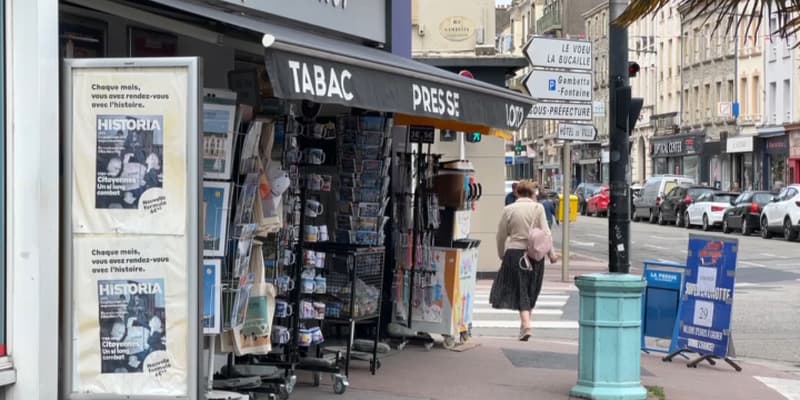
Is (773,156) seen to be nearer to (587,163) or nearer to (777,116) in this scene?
(777,116)

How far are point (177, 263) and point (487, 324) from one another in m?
9.91

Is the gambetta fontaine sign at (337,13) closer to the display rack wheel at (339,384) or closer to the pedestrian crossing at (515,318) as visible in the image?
the display rack wheel at (339,384)

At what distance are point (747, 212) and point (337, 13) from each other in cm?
2965

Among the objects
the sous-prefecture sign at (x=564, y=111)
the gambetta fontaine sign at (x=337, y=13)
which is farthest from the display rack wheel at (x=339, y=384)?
the sous-prefecture sign at (x=564, y=111)

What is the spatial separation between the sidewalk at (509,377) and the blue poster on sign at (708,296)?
10.5 inches

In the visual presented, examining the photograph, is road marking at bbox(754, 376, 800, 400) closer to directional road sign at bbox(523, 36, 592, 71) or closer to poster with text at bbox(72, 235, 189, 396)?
poster with text at bbox(72, 235, 189, 396)

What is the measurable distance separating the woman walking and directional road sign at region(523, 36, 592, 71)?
164 inches

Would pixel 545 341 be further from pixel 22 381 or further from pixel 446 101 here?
pixel 22 381

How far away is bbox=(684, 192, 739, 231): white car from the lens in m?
41.4

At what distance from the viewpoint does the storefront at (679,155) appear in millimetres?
64400

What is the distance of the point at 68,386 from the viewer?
6211mm

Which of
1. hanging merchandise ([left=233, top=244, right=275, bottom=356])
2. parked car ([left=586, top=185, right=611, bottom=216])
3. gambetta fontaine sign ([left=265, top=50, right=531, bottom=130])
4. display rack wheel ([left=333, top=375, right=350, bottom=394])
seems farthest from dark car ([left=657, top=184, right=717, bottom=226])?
hanging merchandise ([left=233, top=244, right=275, bottom=356])

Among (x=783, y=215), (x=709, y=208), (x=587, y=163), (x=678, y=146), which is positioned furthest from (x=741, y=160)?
(x=587, y=163)

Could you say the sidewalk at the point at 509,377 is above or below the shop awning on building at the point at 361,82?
below
